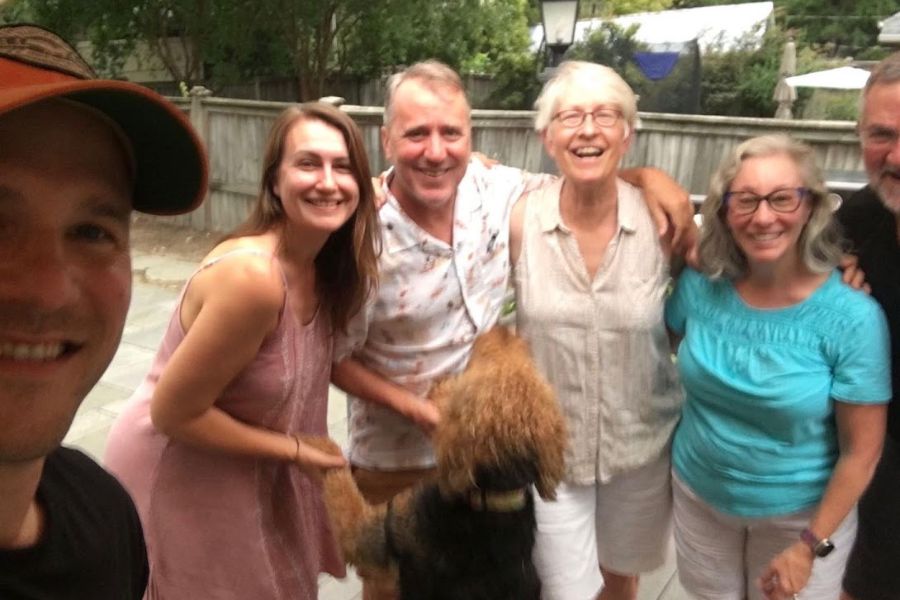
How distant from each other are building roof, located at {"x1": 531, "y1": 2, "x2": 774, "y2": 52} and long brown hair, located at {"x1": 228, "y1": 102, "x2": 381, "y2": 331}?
12.9m

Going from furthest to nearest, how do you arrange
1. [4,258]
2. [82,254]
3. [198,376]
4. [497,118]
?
[497,118] < [198,376] < [82,254] < [4,258]

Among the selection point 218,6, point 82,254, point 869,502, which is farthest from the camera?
point 218,6

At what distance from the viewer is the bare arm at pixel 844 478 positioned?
2.04m

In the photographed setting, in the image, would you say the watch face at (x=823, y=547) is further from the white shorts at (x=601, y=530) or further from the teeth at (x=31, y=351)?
the teeth at (x=31, y=351)

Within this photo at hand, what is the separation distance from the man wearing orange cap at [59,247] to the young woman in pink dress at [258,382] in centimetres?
62

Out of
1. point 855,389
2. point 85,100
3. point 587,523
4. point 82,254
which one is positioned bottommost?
point 587,523

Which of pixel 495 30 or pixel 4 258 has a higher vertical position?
pixel 495 30

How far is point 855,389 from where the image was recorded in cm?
200

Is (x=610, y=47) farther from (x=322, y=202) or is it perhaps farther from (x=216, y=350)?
(x=216, y=350)

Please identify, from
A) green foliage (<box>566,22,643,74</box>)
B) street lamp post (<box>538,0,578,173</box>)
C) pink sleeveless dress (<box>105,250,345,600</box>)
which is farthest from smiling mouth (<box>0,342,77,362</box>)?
green foliage (<box>566,22,643,74</box>)

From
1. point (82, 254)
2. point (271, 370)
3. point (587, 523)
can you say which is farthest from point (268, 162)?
point (587, 523)

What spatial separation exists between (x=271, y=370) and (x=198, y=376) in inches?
7.3

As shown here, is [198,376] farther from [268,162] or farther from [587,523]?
[587,523]

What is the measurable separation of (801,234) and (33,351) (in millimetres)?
1935
